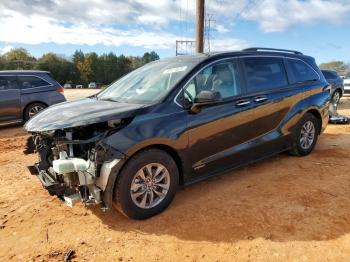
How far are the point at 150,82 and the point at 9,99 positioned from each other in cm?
728

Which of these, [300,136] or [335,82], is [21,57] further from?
[300,136]

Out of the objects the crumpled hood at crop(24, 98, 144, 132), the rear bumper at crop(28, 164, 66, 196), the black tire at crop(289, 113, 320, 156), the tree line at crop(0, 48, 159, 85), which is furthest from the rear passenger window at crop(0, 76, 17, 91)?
the tree line at crop(0, 48, 159, 85)

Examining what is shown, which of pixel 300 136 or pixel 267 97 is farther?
pixel 300 136

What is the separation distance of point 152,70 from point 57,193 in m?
2.17

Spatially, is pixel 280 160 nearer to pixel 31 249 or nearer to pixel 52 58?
pixel 31 249

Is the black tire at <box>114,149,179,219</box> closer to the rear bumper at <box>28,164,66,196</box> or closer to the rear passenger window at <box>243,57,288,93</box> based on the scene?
the rear bumper at <box>28,164,66,196</box>

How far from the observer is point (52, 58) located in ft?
321

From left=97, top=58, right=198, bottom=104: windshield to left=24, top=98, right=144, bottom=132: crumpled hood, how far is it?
0.94ft

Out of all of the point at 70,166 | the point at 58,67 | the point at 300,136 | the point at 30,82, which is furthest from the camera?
the point at 58,67

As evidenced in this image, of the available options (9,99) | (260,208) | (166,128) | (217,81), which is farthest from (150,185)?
(9,99)

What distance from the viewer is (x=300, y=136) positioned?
227 inches

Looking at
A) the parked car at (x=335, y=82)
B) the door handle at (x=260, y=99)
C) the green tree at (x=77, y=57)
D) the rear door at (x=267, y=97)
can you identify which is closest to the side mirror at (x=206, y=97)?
the rear door at (x=267, y=97)

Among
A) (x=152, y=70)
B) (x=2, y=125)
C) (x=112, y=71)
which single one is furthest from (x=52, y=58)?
(x=152, y=70)

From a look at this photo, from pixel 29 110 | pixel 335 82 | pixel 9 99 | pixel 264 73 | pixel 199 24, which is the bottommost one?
pixel 29 110
